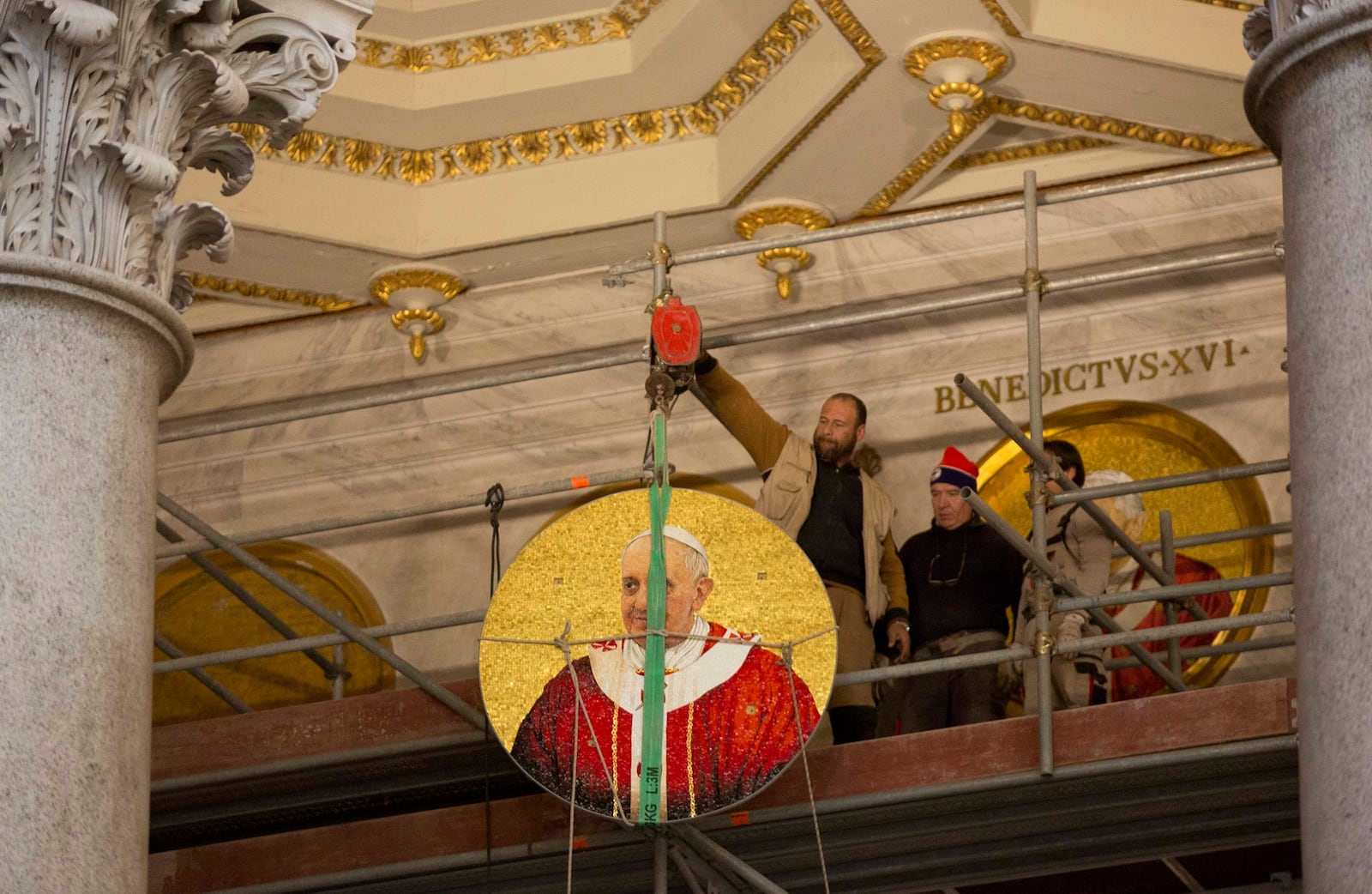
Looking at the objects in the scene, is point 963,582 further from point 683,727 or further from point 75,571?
point 75,571

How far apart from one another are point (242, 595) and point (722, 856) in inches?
109

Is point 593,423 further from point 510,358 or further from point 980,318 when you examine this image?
point 980,318

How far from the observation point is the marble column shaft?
16.1 feet

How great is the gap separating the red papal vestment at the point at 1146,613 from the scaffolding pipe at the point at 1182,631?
6.79 ft

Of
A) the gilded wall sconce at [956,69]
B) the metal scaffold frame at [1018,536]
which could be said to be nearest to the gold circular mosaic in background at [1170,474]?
the metal scaffold frame at [1018,536]

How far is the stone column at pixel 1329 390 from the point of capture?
4660mm

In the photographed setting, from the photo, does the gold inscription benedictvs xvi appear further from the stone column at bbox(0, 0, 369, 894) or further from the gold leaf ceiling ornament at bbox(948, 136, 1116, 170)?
the stone column at bbox(0, 0, 369, 894)

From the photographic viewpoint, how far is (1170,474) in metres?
10.1

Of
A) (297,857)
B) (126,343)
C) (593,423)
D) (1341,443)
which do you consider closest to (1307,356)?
(1341,443)

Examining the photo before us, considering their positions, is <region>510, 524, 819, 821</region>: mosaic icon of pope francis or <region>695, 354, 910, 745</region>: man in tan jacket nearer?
<region>510, 524, 819, 821</region>: mosaic icon of pope francis

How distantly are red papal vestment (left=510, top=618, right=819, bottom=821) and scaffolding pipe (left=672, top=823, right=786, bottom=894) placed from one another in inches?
10.7

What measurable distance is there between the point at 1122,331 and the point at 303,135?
11.6 ft

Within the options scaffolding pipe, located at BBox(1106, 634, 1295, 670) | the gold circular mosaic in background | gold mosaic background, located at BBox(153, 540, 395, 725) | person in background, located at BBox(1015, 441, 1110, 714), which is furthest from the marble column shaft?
gold mosaic background, located at BBox(153, 540, 395, 725)

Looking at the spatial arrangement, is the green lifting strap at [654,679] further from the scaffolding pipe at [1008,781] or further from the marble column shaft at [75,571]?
the marble column shaft at [75,571]
